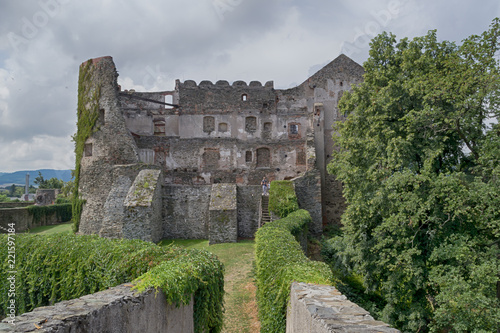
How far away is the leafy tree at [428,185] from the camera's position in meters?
9.91

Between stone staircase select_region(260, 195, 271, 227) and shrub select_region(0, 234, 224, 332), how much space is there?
10858mm

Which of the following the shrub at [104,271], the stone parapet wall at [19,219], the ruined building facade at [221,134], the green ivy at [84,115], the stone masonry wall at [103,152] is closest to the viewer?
the shrub at [104,271]

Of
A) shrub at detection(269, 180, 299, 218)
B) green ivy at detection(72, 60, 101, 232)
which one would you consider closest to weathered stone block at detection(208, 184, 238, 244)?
shrub at detection(269, 180, 299, 218)

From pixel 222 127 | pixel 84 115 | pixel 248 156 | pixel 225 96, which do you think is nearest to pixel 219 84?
pixel 225 96

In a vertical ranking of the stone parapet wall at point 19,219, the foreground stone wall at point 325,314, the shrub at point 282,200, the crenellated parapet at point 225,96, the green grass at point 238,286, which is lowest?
the green grass at point 238,286

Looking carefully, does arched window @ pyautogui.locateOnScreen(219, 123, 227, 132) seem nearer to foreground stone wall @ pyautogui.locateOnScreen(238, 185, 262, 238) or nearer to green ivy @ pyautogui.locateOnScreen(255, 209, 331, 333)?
foreground stone wall @ pyautogui.locateOnScreen(238, 185, 262, 238)

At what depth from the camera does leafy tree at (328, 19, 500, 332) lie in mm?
9914

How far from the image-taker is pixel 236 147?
2816 cm

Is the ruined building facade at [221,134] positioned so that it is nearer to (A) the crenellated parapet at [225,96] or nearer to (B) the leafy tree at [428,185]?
(A) the crenellated parapet at [225,96]

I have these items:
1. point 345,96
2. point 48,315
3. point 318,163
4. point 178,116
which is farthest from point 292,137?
point 48,315

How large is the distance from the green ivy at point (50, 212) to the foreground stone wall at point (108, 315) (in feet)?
84.3

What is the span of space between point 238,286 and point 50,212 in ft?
77.6

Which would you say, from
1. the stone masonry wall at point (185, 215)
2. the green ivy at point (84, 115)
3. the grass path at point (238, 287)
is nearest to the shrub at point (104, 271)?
the grass path at point (238, 287)

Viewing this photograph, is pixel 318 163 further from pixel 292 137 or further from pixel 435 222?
pixel 435 222
